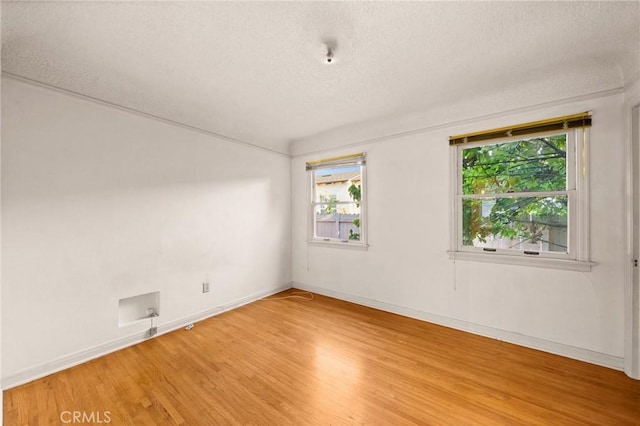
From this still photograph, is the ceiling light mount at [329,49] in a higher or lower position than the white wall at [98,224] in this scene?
higher

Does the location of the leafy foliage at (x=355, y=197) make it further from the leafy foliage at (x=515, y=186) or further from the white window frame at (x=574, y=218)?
the white window frame at (x=574, y=218)

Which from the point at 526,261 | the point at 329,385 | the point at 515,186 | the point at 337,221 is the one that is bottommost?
the point at 329,385

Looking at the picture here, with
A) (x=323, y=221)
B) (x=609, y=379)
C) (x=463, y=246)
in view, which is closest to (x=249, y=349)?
(x=323, y=221)

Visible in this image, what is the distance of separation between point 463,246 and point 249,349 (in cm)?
261

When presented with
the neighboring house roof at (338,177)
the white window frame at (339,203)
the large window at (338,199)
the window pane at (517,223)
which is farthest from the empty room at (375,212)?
the neighboring house roof at (338,177)

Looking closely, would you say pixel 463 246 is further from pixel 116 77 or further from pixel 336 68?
pixel 116 77

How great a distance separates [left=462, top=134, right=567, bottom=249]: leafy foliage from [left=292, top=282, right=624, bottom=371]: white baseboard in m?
0.96

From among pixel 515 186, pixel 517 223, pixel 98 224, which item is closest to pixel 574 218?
pixel 517 223

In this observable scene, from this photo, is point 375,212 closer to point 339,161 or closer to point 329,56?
point 339,161

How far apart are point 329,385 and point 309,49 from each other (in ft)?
8.58

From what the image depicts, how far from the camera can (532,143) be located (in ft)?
8.29

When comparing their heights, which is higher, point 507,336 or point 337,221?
point 337,221

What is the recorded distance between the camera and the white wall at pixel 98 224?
1.97 metres

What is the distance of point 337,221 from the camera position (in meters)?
4.05
